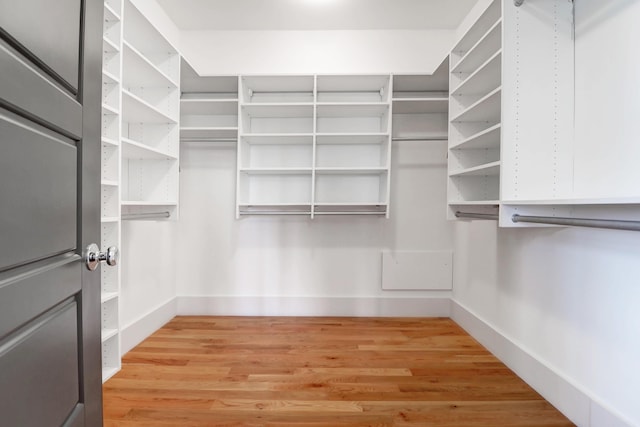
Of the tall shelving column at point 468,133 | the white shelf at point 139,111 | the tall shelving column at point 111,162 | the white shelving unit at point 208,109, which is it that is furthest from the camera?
the white shelving unit at point 208,109

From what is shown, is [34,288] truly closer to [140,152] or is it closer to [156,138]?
[140,152]

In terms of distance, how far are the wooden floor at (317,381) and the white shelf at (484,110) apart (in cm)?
169

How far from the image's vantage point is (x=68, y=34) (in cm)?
75

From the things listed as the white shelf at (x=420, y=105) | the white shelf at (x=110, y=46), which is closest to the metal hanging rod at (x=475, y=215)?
the white shelf at (x=420, y=105)

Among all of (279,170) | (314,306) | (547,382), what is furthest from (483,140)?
(314,306)

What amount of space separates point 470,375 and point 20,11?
251cm

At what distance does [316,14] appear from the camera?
2713 mm

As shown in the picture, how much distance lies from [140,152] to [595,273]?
2.69 m

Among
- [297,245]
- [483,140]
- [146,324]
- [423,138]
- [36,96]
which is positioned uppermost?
[423,138]

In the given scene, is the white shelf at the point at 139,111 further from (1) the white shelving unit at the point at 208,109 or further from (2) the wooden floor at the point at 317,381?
(2) the wooden floor at the point at 317,381

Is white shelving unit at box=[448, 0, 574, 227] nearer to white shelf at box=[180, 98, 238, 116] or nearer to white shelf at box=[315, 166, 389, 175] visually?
white shelf at box=[315, 166, 389, 175]

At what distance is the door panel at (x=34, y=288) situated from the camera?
0.53 metres

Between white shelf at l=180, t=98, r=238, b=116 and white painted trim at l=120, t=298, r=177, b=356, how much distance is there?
69.3 inches

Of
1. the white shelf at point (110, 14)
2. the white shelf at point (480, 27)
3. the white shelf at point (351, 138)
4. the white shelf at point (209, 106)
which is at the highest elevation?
the white shelf at point (480, 27)
